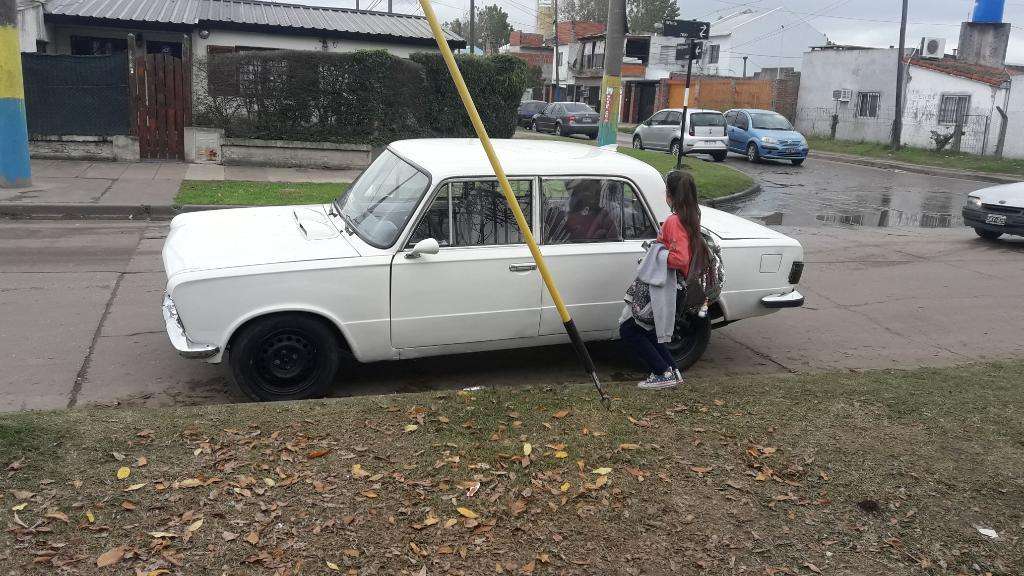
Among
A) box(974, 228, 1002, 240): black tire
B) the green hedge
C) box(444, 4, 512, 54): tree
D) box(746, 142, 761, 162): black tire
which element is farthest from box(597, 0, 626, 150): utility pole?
box(444, 4, 512, 54): tree

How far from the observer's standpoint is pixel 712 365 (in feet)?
22.7

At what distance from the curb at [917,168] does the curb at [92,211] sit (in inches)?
907

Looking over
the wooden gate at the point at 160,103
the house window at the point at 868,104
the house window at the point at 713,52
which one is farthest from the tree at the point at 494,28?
the wooden gate at the point at 160,103

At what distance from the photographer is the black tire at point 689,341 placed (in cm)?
642

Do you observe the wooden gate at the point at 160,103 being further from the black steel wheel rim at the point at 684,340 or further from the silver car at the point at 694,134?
the silver car at the point at 694,134

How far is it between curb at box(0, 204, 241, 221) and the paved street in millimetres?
534

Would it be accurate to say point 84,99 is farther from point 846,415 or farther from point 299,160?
point 846,415

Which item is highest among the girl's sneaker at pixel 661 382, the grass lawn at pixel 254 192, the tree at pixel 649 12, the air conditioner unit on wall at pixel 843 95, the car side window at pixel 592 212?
the tree at pixel 649 12

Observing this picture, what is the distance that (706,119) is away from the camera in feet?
87.0

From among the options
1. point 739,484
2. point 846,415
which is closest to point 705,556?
point 739,484

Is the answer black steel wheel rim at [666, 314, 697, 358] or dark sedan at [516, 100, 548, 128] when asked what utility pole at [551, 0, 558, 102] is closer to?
dark sedan at [516, 100, 548, 128]

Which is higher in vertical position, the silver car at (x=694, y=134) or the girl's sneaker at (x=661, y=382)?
the silver car at (x=694, y=134)

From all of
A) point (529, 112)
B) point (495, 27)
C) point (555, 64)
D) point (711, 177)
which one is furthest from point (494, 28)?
point (711, 177)

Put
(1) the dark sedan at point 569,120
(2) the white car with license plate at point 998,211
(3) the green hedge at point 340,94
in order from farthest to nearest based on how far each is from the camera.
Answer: (1) the dark sedan at point 569,120, (3) the green hedge at point 340,94, (2) the white car with license plate at point 998,211
